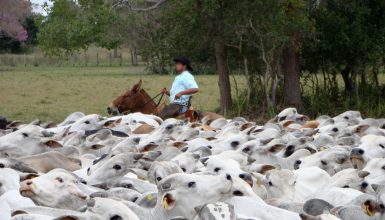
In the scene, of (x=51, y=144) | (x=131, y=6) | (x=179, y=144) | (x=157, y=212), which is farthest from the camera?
(x=131, y=6)

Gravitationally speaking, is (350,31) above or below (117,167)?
above

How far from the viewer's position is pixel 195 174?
6.95 m

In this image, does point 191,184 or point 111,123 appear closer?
point 191,184

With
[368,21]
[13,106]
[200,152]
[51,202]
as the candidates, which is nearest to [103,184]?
[51,202]

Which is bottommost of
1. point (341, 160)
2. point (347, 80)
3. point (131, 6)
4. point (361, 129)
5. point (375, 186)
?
point (347, 80)

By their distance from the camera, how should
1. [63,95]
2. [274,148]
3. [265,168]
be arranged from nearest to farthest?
[265,168]
[274,148]
[63,95]

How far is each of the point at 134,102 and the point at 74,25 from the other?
3.72m

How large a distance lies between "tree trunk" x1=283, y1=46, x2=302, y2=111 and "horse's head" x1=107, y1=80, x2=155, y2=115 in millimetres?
4849

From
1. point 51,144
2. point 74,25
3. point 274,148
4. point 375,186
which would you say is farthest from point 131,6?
point 375,186

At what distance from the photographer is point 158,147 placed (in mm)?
10008

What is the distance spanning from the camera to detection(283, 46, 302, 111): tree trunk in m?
20.6

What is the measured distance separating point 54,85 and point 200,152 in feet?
89.2

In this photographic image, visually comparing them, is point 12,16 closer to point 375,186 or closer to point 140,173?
point 140,173

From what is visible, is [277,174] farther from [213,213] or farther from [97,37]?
[97,37]
